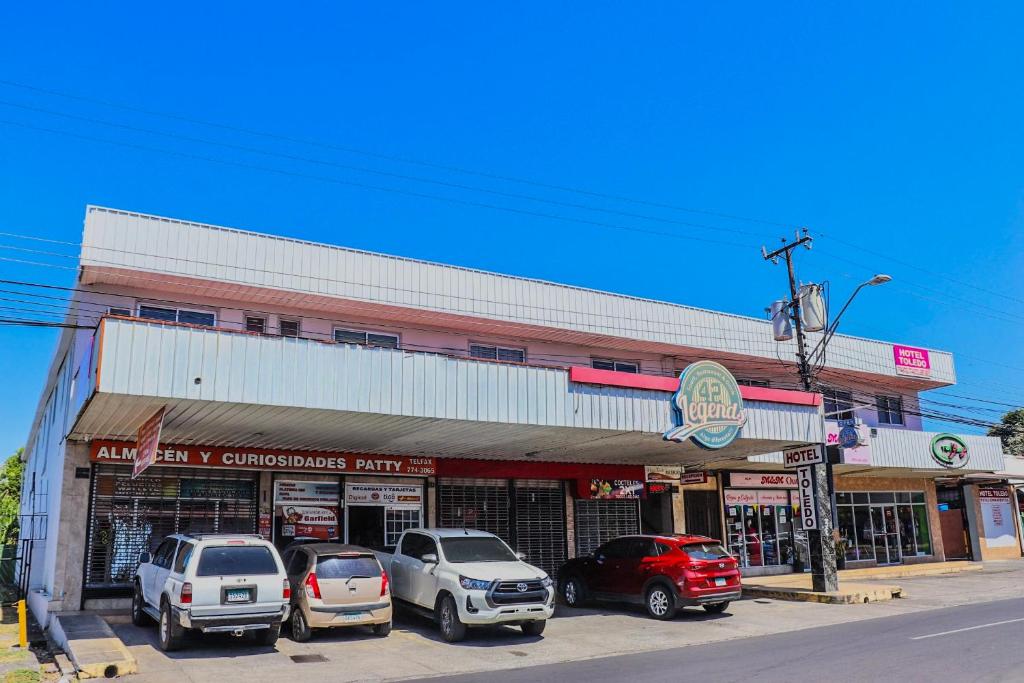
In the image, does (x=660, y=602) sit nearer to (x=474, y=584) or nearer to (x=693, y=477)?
(x=474, y=584)

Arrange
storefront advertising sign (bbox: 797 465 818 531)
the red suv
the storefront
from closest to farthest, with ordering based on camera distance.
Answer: the red suv → storefront advertising sign (bbox: 797 465 818 531) → the storefront

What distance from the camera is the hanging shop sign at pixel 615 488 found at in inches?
948

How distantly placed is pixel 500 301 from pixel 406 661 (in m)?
12.0

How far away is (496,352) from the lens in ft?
75.8

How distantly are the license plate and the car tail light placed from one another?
56 cm

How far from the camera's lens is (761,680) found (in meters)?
10.1

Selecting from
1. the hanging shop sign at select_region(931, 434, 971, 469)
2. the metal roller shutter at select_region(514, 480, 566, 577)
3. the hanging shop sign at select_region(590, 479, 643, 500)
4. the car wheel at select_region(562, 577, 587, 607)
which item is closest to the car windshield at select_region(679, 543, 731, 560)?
the car wheel at select_region(562, 577, 587, 607)

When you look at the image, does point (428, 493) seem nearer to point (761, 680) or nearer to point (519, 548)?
point (519, 548)

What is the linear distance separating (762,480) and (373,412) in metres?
18.6

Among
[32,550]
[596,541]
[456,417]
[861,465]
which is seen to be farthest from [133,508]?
[861,465]

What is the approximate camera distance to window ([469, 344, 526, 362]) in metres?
22.8

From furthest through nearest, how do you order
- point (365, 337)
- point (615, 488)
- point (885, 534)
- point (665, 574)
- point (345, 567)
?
point (885, 534) → point (615, 488) → point (365, 337) → point (665, 574) → point (345, 567)

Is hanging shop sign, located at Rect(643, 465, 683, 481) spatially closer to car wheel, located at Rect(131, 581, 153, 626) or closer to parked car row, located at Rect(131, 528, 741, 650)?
parked car row, located at Rect(131, 528, 741, 650)

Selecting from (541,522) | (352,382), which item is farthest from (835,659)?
(541,522)
